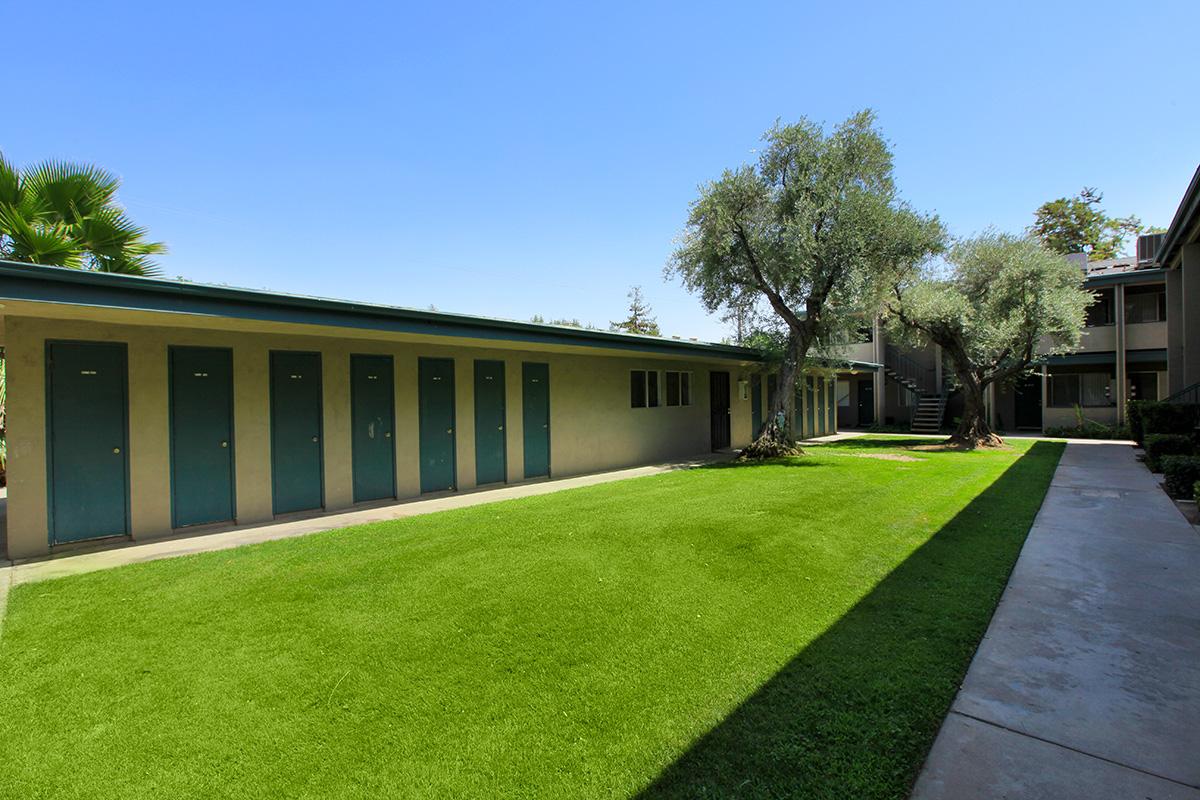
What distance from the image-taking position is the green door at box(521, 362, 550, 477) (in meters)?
10.4

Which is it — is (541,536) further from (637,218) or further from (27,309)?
(637,218)

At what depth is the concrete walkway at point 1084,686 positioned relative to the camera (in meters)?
2.16

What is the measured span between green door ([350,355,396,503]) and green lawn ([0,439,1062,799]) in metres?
2.53

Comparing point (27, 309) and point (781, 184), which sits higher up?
point (781, 184)

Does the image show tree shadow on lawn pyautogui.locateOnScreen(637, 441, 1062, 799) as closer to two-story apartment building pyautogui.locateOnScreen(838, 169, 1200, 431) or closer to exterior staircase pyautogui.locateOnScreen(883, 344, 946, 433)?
two-story apartment building pyautogui.locateOnScreen(838, 169, 1200, 431)

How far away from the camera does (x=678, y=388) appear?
14.0 m

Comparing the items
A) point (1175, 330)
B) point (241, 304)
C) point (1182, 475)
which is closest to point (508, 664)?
point (241, 304)

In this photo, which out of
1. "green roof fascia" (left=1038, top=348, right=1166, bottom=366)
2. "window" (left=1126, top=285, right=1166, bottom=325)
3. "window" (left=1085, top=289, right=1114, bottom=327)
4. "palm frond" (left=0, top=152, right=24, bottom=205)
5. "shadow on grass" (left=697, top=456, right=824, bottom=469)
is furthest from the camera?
"window" (left=1085, top=289, right=1114, bottom=327)

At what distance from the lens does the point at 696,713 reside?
8.58 ft

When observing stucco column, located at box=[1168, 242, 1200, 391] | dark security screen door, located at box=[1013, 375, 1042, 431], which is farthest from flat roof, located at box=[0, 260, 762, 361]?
dark security screen door, located at box=[1013, 375, 1042, 431]

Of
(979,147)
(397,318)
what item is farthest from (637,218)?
(397,318)

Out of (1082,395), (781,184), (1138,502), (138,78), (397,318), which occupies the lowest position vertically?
(1138,502)

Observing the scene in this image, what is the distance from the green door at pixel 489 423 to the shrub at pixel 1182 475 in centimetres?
1042

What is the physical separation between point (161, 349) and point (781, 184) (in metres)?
11.7
